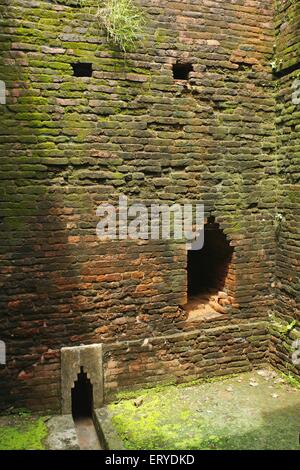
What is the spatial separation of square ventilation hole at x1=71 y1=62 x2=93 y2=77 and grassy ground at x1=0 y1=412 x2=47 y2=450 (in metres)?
3.71

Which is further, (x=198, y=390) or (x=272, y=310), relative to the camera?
(x=272, y=310)

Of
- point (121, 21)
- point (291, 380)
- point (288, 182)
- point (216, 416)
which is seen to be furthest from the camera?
point (288, 182)

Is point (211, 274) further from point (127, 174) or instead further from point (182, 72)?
point (182, 72)

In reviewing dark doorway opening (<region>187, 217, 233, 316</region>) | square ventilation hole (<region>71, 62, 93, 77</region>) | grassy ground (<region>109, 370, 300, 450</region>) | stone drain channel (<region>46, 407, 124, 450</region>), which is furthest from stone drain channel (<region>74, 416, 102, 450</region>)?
square ventilation hole (<region>71, 62, 93, 77</region>)

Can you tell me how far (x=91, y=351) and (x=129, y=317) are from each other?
56 cm

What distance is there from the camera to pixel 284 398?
4605mm

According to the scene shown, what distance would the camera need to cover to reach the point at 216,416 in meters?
4.28

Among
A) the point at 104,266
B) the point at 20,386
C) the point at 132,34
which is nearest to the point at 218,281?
the point at 104,266

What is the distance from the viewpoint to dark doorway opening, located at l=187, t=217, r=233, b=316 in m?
5.18

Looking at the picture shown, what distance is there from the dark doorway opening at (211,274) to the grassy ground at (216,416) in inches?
37.9

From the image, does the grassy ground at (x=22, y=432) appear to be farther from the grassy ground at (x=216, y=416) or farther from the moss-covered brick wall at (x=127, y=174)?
the grassy ground at (x=216, y=416)

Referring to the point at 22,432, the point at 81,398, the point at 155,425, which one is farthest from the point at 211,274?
the point at 22,432

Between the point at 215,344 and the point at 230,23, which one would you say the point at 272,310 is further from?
the point at 230,23

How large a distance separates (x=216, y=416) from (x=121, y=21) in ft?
14.3
